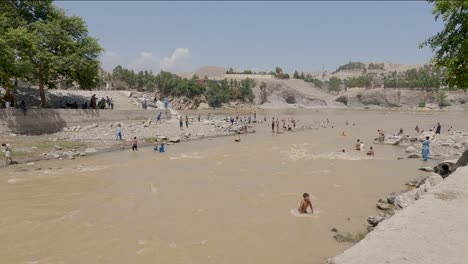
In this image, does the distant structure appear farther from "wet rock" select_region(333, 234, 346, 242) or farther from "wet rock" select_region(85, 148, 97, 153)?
"wet rock" select_region(333, 234, 346, 242)

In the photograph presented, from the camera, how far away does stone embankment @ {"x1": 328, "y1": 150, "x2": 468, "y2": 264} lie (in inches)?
279

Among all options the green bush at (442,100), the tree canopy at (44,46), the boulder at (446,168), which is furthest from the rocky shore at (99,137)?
the green bush at (442,100)

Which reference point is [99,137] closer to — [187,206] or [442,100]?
[187,206]

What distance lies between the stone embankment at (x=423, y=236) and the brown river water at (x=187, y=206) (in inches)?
115

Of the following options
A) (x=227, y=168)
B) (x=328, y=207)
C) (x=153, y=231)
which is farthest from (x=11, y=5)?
(x=328, y=207)

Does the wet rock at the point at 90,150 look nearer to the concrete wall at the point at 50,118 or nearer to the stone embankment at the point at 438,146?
the concrete wall at the point at 50,118

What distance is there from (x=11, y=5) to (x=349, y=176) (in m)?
35.4

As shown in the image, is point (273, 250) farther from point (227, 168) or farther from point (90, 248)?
point (227, 168)

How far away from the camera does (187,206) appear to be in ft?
51.6

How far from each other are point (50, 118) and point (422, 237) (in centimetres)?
3512

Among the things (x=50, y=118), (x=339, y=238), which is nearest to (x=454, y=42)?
(x=339, y=238)

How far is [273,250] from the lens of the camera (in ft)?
36.8

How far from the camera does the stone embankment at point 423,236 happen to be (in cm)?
708

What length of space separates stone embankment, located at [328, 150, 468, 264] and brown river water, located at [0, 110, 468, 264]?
291 centimetres
